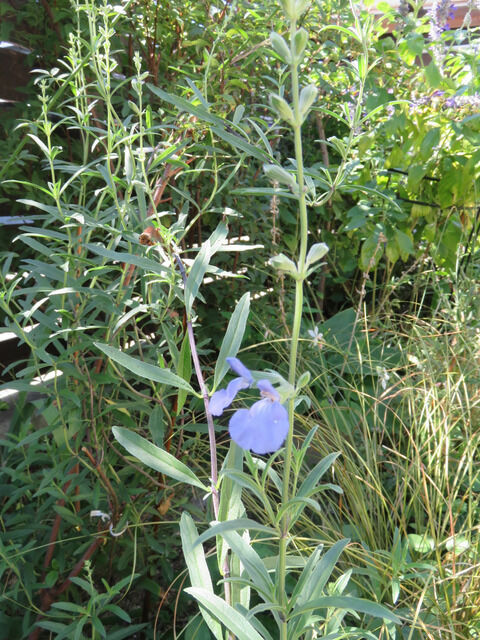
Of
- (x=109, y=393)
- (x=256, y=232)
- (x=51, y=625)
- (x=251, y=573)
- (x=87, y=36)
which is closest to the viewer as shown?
(x=251, y=573)

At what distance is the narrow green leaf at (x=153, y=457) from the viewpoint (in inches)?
30.5

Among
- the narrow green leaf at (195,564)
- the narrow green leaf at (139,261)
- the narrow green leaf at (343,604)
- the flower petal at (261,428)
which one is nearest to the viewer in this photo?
the flower petal at (261,428)

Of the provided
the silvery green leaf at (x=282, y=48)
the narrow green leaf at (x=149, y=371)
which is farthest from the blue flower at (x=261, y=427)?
the silvery green leaf at (x=282, y=48)

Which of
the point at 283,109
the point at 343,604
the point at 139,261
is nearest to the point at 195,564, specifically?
the point at 343,604

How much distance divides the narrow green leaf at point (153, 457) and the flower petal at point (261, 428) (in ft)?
0.80

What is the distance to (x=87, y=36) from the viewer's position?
2016 millimetres

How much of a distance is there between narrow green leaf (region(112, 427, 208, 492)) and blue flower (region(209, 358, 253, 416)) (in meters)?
0.19

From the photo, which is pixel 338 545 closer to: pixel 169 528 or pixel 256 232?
pixel 169 528

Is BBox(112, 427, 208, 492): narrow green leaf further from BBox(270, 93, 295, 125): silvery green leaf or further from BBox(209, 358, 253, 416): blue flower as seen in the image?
BBox(270, 93, 295, 125): silvery green leaf

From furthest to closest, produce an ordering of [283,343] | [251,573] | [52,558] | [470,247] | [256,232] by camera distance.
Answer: [470,247]
[283,343]
[256,232]
[52,558]
[251,573]

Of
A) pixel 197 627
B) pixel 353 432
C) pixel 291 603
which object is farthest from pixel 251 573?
pixel 353 432

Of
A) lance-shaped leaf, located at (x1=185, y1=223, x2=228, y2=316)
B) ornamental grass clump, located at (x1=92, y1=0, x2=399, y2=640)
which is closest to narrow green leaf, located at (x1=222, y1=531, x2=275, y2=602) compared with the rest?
ornamental grass clump, located at (x1=92, y1=0, x2=399, y2=640)

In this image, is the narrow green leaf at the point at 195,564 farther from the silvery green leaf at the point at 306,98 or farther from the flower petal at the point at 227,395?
the silvery green leaf at the point at 306,98

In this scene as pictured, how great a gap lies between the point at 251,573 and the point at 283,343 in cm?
175
